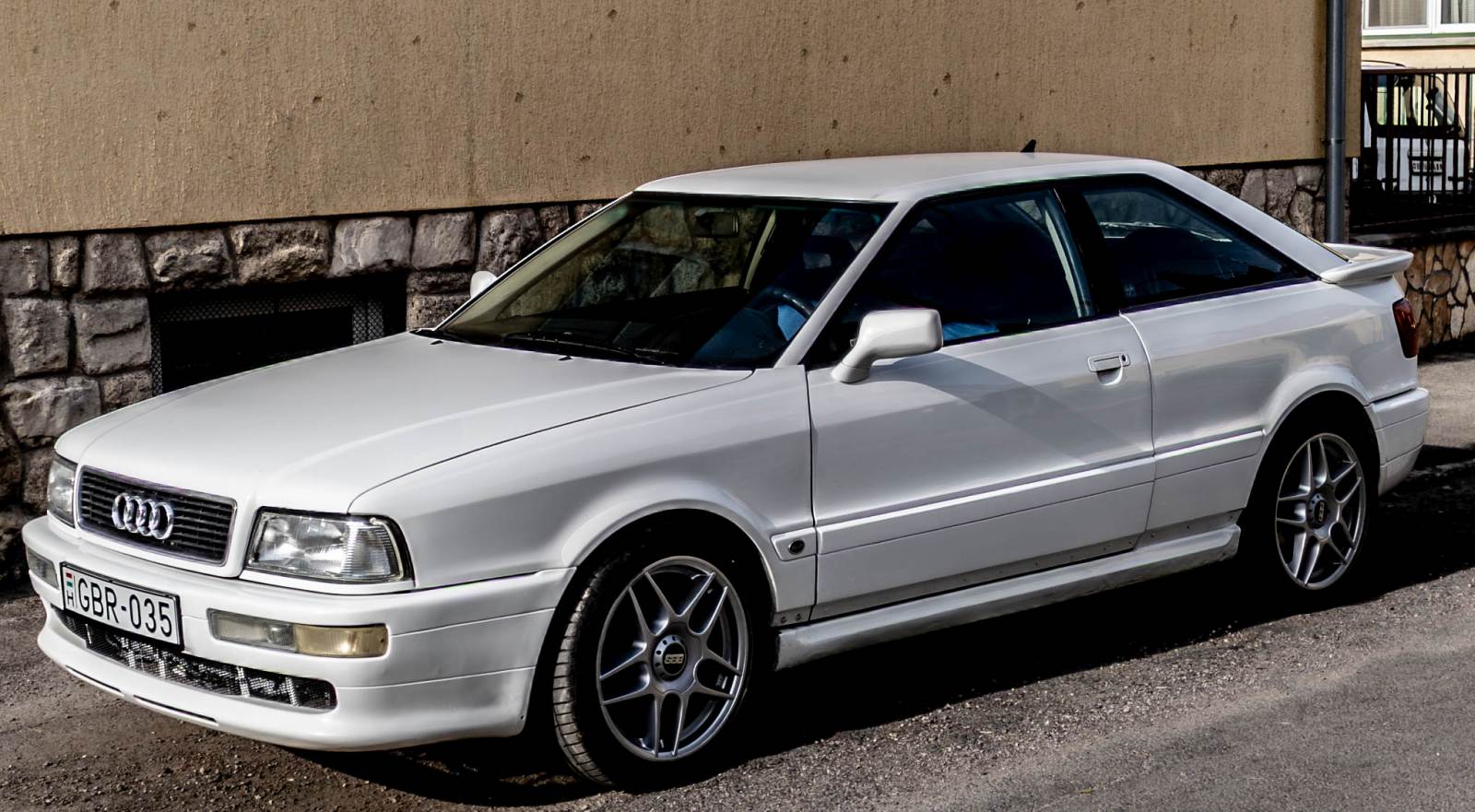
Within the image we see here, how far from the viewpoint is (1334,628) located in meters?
5.95

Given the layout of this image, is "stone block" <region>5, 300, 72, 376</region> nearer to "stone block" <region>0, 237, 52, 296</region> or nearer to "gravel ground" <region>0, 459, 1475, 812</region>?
"stone block" <region>0, 237, 52, 296</region>

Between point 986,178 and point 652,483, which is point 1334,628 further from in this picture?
point 652,483

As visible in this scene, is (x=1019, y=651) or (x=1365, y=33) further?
(x=1365, y=33)

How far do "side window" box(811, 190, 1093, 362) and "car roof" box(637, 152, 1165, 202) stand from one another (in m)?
0.08

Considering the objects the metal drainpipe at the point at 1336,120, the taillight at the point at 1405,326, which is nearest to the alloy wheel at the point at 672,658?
the taillight at the point at 1405,326

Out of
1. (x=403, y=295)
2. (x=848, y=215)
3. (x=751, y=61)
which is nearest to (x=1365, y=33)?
(x=751, y=61)

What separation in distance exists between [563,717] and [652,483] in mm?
624

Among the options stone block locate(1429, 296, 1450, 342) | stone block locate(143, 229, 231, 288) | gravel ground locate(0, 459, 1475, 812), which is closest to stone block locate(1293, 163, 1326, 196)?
stone block locate(1429, 296, 1450, 342)

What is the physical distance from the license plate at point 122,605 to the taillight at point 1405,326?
433 cm

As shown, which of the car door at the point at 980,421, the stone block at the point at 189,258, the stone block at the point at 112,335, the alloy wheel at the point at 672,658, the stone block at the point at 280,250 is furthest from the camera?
the stone block at the point at 280,250

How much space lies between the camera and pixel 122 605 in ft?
14.4

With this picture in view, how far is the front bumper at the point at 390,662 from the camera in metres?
4.09

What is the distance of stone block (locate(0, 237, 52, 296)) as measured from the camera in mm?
6773

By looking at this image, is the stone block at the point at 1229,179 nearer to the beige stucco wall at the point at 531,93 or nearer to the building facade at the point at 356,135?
the beige stucco wall at the point at 531,93
